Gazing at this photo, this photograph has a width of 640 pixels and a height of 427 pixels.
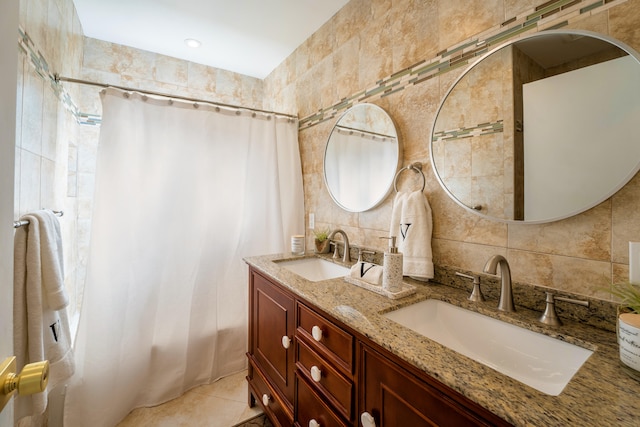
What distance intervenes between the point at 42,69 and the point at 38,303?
1116 mm

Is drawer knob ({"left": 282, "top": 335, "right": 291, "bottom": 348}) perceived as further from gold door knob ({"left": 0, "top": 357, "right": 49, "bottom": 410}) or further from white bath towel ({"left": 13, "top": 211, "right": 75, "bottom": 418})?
white bath towel ({"left": 13, "top": 211, "right": 75, "bottom": 418})

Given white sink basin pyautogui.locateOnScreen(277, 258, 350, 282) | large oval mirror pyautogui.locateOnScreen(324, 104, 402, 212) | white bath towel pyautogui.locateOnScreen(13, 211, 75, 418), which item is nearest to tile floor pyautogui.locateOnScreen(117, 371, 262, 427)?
white bath towel pyautogui.locateOnScreen(13, 211, 75, 418)

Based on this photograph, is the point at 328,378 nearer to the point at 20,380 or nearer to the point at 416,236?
the point at 416,236

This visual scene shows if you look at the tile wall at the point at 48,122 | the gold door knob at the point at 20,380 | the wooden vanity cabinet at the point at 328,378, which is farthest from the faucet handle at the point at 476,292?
the tile wall at the point at 48,122

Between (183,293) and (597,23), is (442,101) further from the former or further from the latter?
(183,293)

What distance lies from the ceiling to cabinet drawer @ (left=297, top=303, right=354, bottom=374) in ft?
6.34

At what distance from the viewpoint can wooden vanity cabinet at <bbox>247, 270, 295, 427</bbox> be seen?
1.24m

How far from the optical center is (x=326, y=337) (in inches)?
39.2

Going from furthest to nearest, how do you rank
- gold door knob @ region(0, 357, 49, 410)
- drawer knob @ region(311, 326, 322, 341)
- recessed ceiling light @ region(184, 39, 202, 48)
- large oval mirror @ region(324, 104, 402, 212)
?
recessed ceiling light @ region(184, 39, 202, 48) → large oval mirror @ region(324, 104, 402, 212) → drawer knob @ region(311, 326, 322, 341) → gold door knob @ region(0, 357, 49, 410)

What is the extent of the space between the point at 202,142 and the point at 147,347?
139 centimetres

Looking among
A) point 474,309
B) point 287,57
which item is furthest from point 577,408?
point 287,57

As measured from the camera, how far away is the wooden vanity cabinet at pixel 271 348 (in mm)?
1238

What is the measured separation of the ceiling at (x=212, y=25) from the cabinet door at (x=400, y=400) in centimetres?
208

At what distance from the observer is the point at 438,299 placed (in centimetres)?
106
